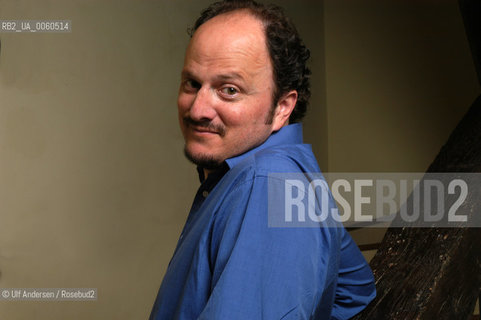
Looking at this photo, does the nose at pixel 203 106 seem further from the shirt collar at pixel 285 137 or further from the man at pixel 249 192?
the shirt collar at pixel 285 137

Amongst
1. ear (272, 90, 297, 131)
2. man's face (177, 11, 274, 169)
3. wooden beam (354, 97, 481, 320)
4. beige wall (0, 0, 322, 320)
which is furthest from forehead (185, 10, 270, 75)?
beige wall (0, 0, 322, 320)

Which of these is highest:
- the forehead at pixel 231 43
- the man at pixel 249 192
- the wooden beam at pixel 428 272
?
the forehead at pixel 231 43

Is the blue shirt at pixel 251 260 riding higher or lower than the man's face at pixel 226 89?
lower

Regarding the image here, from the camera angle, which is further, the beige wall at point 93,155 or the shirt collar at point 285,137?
the beige wall at point 93,155

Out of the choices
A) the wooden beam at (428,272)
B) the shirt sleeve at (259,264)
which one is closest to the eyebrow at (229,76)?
the shirt sleeve at (259,264)

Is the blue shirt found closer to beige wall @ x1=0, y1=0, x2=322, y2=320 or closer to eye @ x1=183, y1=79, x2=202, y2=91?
eye @ x1=183, y1=79, x2=202, y2=91

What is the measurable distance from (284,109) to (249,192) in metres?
0.39

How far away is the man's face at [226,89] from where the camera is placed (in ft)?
3.67

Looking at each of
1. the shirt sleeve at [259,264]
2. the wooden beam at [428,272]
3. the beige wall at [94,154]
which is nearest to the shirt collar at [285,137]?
the shirt sleeve at [259,264]


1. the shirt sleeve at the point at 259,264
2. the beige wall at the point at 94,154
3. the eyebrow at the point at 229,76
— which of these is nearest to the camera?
the shirt sleeve at the point at 259,264

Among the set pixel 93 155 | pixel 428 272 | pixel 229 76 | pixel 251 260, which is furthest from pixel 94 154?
pixel 251 260

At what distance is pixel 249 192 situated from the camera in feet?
2.98

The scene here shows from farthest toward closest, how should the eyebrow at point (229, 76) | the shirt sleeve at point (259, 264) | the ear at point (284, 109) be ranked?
the ear at point (284, 109), the eyebrow at point (229, 76), the shirt sleeve at point (259, 264)

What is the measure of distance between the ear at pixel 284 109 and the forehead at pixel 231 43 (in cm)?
11
